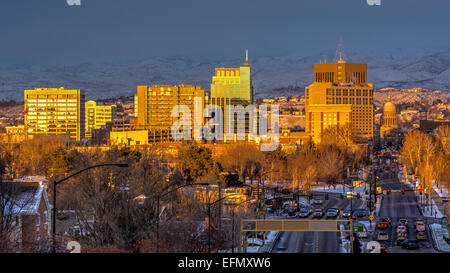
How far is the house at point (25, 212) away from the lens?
119ft

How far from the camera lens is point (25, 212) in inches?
1564

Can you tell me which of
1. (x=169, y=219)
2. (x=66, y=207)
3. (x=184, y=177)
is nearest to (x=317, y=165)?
(x=184, y=177)

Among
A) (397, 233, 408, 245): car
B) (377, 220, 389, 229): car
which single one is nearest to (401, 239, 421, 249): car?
(397, 233, 408, 245): car

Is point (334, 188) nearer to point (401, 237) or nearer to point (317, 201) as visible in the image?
point (317, 201)

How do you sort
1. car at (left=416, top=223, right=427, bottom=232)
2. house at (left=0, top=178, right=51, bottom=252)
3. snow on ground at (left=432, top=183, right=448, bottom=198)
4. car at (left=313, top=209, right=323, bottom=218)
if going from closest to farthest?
house at (left=0, top=178, right=51, bottom=252) → car at (left=416, top=223, right=427, bottom=232) → car at (left=313, top=209, right=323, bottom=218) → snow on ground at (left=432, top=183, right=448, bottom=198)

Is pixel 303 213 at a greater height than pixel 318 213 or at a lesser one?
lesser

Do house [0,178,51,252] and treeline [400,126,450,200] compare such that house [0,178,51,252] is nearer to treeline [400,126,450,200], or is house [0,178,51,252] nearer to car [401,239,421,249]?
car [401,239,421,249]

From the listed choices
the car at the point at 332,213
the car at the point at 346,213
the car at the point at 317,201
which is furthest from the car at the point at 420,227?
the car at the point at 317,201

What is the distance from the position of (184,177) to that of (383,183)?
3773 centimetres

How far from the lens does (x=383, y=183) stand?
360 ft

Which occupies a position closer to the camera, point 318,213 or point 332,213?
point 332,213

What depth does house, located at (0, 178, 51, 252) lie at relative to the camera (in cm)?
3619

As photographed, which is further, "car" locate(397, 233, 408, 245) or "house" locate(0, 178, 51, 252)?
"car" locate(397, 233, 408, 245)

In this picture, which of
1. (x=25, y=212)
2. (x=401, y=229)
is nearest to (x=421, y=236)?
(x=401, y=229)
